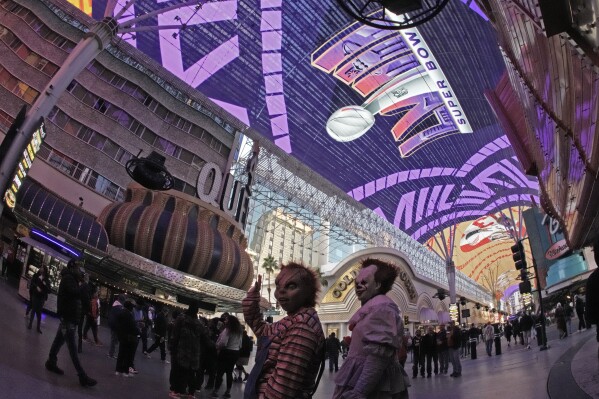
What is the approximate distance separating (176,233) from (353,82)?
15786 millimetres

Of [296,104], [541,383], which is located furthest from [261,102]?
[541,383]

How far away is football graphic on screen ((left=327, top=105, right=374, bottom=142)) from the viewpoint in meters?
30.2

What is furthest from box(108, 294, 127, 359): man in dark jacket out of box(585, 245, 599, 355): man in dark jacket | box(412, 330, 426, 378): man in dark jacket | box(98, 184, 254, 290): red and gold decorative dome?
box(98, 184, 254, 290): red and gold decorative dome

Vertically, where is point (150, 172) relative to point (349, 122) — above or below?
below

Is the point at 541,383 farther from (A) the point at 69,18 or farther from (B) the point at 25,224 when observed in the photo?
(A) the point at 69,18

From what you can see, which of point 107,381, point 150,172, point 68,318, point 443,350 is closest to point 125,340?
point 107,381

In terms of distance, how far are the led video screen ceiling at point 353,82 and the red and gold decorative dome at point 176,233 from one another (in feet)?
33.0

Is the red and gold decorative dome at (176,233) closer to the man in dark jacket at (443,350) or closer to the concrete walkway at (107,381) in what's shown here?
the concrete walkway at (107,381)

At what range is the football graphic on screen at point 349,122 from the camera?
30.2 metres

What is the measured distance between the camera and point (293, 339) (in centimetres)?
210

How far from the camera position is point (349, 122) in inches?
1210

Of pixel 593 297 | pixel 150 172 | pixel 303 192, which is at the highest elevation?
pixel 303 192

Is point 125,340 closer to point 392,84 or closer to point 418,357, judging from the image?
point 418,357

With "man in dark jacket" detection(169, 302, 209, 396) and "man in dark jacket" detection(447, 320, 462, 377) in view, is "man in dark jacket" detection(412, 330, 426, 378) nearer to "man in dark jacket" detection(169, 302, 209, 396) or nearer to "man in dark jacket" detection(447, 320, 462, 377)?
"man in dark jacket" detection(447, 320, 462, 377)
